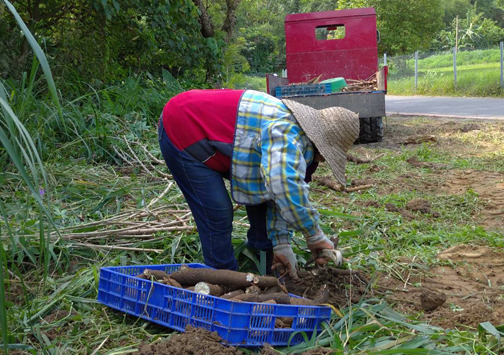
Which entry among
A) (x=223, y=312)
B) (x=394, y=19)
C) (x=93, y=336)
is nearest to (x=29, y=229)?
(x=93, y=336)


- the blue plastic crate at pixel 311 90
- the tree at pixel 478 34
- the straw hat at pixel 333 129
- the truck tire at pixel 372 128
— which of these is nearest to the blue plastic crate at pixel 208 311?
the straw hat at pixel 333 129

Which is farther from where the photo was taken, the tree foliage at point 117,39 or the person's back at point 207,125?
the tree foliage at point 117,39

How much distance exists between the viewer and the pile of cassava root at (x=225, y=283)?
8.72 feet

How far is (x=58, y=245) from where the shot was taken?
3.41 meters

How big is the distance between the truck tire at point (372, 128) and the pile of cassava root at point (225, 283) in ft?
20.4

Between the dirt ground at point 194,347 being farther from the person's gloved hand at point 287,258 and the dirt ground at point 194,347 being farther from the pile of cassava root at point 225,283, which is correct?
the person's gloved hand at point 287,258

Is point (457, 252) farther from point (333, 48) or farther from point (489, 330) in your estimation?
point (333, 48)

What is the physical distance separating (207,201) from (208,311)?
2.23 ft

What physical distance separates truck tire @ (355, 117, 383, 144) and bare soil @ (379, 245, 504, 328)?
5.06 m

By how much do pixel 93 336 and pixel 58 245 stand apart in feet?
3.13

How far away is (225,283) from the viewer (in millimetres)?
2719

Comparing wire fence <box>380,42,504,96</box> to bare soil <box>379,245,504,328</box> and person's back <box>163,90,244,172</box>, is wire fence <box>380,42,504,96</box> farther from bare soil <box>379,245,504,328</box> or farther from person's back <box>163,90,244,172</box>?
person's back <box>163,90,244,172</box>

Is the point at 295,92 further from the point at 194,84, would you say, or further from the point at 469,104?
the point at 469,104

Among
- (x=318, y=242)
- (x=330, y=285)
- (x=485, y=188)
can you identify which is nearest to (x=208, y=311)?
(x=318, y=242)
